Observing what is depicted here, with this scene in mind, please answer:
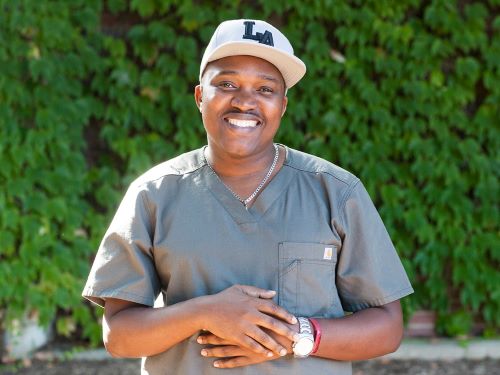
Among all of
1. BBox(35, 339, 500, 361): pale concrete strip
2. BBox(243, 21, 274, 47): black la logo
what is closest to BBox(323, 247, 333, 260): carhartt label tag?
BBox(243, 21, 274, 47): black la logo

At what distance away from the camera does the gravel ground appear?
4375mm

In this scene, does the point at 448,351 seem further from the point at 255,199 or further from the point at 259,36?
the point at 259,36

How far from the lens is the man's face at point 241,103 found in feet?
6.18

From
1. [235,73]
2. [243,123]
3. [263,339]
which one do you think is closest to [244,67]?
[235,73]

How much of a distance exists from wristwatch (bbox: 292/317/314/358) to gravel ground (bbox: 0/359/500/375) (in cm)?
271

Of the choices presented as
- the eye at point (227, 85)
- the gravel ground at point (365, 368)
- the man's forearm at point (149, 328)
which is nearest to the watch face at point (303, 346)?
the man's forearm at point (149, 328)

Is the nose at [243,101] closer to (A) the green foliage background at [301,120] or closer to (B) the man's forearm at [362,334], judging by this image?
(B) the man's forearm at [362,334]

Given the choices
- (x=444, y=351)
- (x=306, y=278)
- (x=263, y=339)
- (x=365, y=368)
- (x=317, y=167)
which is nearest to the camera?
(x=263, y=339)

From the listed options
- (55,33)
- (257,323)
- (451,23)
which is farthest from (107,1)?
(257,323)

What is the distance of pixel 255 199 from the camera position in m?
1.93

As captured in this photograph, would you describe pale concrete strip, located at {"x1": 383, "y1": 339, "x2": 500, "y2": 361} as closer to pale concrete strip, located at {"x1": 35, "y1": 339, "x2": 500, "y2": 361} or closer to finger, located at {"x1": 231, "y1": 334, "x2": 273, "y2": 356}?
pale concrete strip, located at {"x1": 35, "y1": 339, "x2": 500, "y2": 361}

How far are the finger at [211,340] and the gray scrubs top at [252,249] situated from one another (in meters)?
0.03

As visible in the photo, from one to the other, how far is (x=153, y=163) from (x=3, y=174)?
0.84 meters

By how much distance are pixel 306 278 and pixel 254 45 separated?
56cm
